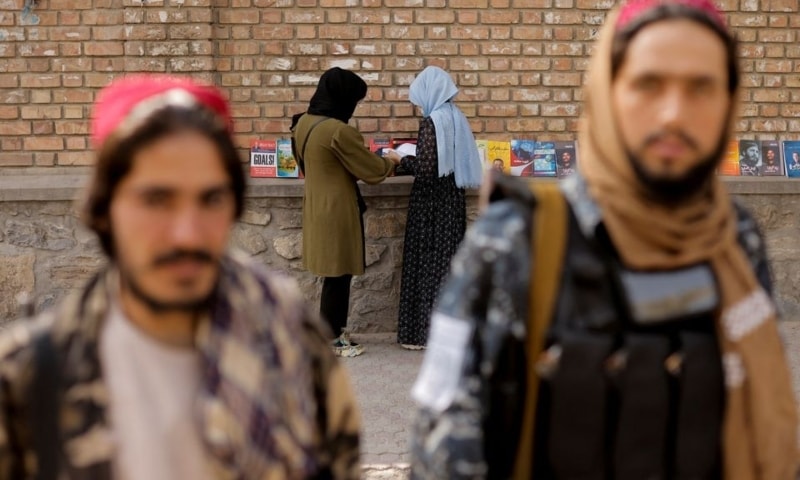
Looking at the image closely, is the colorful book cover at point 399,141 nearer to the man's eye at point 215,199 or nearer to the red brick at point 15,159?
the red brick at point 15,159

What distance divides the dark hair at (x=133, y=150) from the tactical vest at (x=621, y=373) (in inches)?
24.8

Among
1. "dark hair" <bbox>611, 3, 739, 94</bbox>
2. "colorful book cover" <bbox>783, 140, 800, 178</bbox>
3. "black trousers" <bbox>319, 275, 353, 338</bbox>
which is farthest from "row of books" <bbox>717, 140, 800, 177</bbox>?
"dark hair" <bbox>611, 3, 739, 94</bbox>

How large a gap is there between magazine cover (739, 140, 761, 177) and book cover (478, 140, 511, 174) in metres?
1.60

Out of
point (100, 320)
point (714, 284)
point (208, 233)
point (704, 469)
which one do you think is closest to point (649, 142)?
point (714, 284)

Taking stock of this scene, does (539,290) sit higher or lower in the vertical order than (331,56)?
lower

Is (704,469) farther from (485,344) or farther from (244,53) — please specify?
(244,53)

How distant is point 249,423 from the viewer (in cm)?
155

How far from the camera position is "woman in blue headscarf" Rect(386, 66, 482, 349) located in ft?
18.9

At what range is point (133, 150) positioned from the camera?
152 cm

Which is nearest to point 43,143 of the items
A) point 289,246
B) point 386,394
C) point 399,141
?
point 289,246

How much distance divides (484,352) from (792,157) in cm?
545

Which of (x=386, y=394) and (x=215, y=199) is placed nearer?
(x=215, y=199)

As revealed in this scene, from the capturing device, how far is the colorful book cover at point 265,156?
6.18 metres

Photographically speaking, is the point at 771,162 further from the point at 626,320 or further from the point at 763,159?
the point at 626,320
